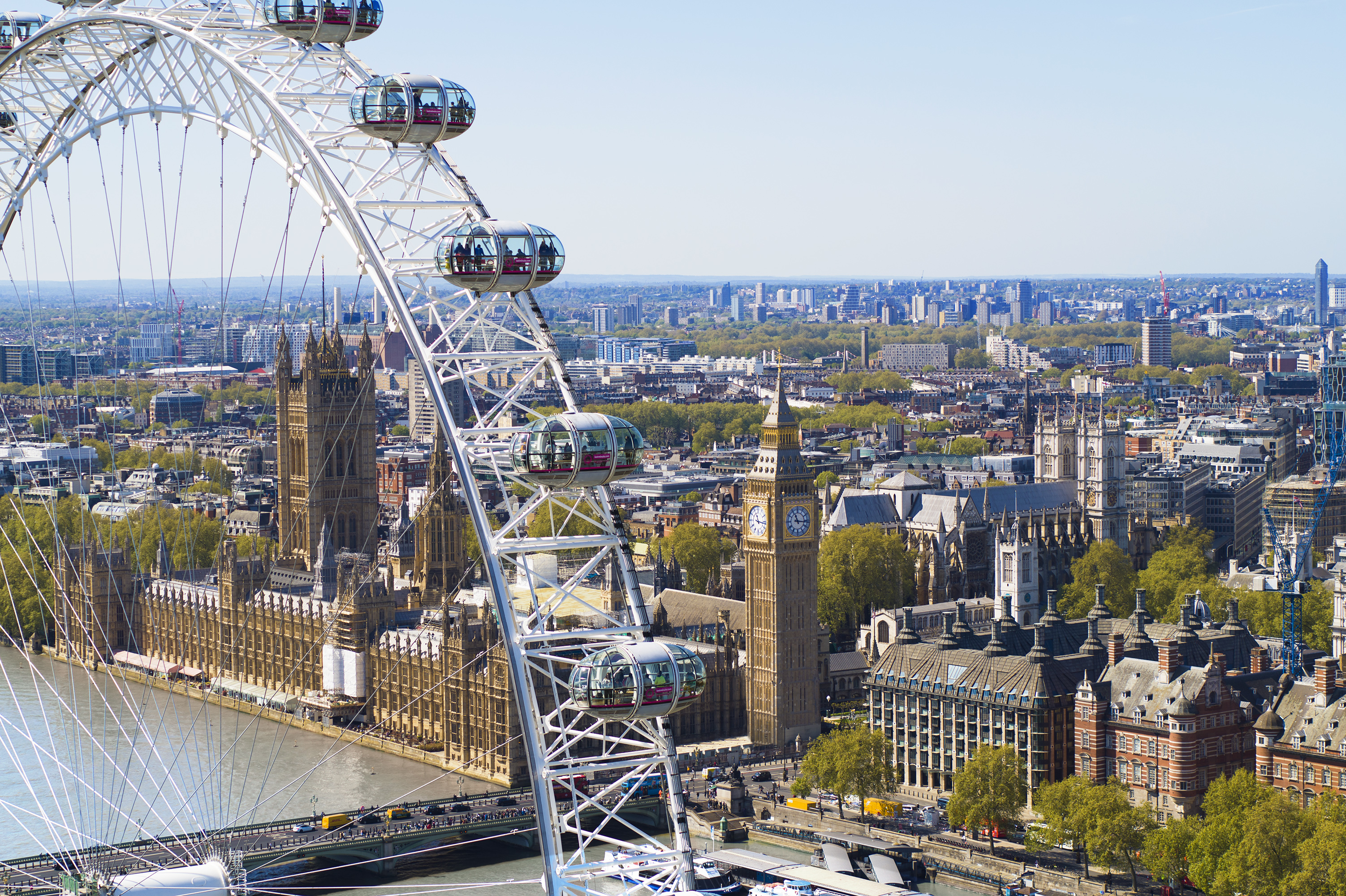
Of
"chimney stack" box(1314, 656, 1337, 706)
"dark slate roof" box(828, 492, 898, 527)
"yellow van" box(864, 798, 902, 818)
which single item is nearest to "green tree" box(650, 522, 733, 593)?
"dark slate roof" box(828, 492, 898, 527)

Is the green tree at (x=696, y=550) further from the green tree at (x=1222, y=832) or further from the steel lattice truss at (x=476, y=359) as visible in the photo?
the steel lattice truss at (x=476, y=359)

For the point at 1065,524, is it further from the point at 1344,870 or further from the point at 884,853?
the point at 1344,870

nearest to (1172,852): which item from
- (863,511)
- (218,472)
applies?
(863,511)

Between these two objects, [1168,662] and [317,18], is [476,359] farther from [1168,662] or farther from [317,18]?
[1168,662]

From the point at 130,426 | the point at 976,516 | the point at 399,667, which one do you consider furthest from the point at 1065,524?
the point at 130,426

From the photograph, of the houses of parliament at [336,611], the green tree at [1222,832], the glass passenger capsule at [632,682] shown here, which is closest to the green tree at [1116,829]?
the green tree at [1222,832]

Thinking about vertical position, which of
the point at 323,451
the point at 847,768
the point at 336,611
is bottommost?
the point at 847,768
